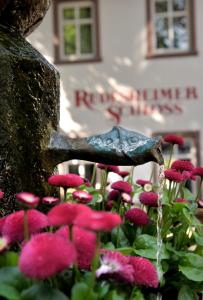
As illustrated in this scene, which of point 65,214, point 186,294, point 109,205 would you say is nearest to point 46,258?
point 65,214

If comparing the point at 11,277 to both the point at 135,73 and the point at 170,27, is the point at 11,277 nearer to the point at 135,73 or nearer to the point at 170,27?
the point at 135,73

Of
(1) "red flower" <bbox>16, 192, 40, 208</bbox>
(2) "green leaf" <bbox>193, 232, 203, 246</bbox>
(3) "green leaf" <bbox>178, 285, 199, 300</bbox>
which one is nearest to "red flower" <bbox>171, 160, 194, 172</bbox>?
(2) "green leaf" <bbox>193, 232, 203, 246</bbox>

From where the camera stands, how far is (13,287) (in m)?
0.79

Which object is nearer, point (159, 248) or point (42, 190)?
point (159, 248)

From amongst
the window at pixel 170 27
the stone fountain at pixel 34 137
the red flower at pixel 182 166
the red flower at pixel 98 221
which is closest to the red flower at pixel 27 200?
the red flower at pixel 98 221

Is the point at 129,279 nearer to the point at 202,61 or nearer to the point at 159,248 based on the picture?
the point at 159,248

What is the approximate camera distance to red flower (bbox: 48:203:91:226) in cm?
73

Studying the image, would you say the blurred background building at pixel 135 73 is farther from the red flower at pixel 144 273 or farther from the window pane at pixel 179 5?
the red flower at pixel 144 273

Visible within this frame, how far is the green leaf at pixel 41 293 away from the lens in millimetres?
759

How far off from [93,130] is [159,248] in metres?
10.8

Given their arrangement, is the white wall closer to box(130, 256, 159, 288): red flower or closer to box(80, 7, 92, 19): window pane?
box(80, 7, 92, 19): window pane

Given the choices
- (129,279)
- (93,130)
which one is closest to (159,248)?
(129,279)

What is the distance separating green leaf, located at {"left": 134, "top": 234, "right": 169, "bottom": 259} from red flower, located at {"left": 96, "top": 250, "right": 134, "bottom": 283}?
17.1 inches

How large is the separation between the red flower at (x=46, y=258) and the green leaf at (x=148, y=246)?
552 millimetres
